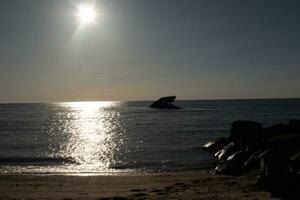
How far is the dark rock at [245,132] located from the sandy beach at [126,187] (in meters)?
10.9

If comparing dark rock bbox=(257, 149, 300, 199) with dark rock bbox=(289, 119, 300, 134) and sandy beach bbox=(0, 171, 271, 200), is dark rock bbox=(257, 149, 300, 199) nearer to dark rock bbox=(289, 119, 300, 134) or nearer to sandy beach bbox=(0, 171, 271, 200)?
sandy beach bbox=(0, 171, 271, 200)

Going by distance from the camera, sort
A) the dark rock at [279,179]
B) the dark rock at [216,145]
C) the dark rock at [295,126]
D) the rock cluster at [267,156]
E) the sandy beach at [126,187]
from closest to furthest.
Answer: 1. the dark rock at [279,179]
2. the rock cluster at [267,156]
3. the sandy beach at [126,187]
4. the dark rock at [295,126]
5. the dark rock at [216,145]

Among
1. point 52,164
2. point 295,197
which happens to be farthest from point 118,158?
point 295,197

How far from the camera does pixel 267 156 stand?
1709cm

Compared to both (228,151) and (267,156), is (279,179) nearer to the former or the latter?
(267,156)

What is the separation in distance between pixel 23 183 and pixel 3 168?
8402 mm

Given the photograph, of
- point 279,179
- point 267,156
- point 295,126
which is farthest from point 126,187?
point 295,126

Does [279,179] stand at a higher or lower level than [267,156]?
lower

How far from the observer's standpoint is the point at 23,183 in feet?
70.0

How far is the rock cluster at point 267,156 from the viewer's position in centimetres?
1490

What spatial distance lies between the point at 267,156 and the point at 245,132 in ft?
58.7

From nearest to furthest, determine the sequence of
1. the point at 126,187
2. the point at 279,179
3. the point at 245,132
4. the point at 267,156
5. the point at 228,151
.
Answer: the point at 279,179 → the point at 267,156 → the point at 126,187 → the point at 228,151 → the point at 245,132

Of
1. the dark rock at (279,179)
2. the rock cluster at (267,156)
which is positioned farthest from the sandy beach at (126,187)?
the rock cluster at (267,156)

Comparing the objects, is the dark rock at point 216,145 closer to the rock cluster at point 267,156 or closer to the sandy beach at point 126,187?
the rock cluster at point 267,156
